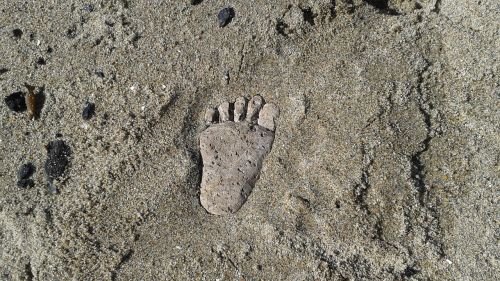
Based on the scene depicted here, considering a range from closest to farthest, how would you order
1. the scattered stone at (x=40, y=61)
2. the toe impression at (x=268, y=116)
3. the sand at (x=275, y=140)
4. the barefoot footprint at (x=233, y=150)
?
the sand at (x=275, y=140) < the barefoot footprint at (x=233, y=150) < the toe impression at (x=268, y=116) < the scattered stone at (x=40, y=61)

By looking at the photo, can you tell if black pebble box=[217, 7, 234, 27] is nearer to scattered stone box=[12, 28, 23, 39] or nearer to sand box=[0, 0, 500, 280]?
sand box=[0, 0, 500, 280]

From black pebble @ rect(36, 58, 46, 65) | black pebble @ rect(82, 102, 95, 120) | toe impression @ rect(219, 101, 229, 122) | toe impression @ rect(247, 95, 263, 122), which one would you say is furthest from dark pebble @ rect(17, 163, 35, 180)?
toe impression @ rect(247, 95, 263, 122)

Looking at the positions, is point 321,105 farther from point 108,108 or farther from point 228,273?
point 108,108

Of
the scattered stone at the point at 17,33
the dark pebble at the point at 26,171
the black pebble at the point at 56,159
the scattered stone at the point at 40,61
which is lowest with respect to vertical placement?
the dark pebble at the point at 26,171

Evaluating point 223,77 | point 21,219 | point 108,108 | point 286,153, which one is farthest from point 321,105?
point 21,219

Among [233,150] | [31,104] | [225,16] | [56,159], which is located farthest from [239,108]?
[31,104]

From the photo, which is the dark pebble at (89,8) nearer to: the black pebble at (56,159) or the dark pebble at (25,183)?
the black pebble at (56,159)

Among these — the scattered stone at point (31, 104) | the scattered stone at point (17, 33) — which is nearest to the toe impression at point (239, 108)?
the scattered stone at point (31, 104)
